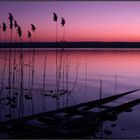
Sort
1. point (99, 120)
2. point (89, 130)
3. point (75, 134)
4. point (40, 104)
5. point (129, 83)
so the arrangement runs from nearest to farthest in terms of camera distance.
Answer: point (75, 134)
point (89, 130)
point (99, 120)
point (40, 104)
point (129, 83)

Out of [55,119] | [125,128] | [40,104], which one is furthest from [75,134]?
[40,104]

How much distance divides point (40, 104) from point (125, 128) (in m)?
2.73

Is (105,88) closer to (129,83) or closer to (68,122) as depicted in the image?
(129,83)

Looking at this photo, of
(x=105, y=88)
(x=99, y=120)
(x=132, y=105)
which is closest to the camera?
(x=99, y=120)

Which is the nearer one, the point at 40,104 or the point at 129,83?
the point at 40,104

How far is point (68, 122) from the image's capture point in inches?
234

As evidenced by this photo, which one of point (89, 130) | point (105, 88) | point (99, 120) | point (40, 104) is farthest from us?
point (105, 88)

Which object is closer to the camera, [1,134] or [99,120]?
[1,134]

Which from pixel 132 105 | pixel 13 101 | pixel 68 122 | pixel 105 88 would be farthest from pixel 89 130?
pixel 105 88

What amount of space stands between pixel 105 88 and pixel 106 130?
5674 millimetres

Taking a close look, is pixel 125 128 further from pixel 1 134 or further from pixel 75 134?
pixel 1 134

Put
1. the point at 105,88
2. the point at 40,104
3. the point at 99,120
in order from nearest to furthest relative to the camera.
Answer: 1. the point at 99,120
2. the point at 40,104
3. the point at 105,88

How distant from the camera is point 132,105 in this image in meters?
8.12

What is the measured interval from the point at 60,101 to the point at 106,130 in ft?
9.80
